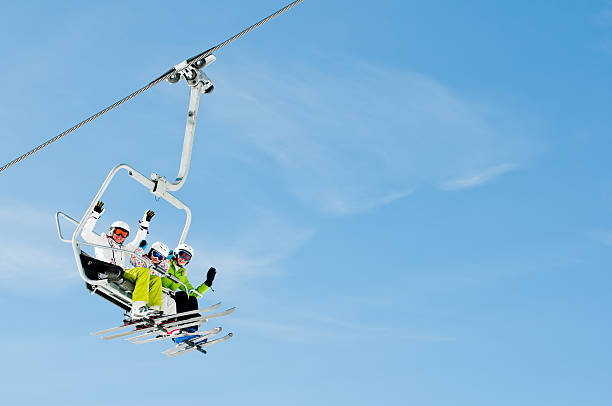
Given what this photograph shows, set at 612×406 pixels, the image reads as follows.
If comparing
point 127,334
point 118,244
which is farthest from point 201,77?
point 127,334

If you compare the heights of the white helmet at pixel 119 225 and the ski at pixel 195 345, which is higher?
the white helmet at pixel 119 225

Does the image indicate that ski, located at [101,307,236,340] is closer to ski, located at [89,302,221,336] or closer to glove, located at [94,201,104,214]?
ski, located at [89,302,221,336]

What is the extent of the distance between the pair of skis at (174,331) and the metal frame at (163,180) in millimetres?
591

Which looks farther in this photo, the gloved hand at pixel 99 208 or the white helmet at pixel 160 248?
the white helmet at pixel 160 248

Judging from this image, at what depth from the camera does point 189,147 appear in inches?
688

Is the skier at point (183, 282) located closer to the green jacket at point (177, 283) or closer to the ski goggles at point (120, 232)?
the green jacket at point (177, 283)

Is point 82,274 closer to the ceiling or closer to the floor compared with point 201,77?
closer to the floor

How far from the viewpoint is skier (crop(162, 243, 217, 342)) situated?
697 inches

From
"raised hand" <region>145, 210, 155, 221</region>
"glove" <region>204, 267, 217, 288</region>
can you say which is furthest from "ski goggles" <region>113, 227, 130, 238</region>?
"glove" <region>204, 267, 217, 288</region>

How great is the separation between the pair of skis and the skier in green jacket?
40 centimetres

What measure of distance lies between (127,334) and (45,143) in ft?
13.9

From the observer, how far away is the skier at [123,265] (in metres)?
16.8

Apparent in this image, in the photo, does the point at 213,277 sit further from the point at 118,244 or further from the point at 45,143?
the point at 45,143

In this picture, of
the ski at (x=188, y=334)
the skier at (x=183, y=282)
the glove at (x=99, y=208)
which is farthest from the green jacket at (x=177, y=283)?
the glove at (x=99, y=208)
